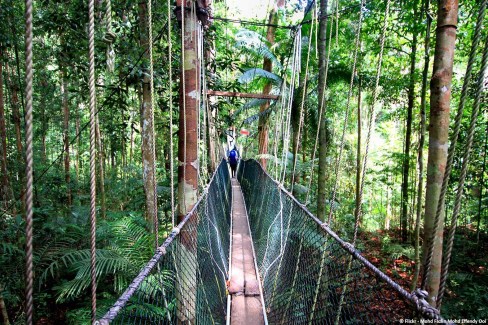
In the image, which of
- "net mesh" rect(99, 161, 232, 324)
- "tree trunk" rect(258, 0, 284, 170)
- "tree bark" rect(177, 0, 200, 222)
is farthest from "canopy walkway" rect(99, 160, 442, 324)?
"tree trunk" rect(258, 0, 284, 170)

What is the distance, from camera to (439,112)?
3.43 ft

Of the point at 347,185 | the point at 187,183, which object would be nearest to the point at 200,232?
the point at 187,183

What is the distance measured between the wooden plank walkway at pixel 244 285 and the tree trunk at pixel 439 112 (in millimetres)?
1158

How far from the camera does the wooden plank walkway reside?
6.18ft

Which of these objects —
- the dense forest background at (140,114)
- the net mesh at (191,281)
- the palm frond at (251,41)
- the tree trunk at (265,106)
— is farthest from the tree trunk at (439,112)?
the tree trunk at (265,106)

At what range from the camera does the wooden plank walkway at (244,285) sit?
1883 mm

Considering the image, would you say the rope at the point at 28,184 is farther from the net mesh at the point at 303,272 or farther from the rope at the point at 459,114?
the net mesh at the point at 303,272

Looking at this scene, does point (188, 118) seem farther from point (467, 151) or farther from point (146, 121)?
point (467, 151)

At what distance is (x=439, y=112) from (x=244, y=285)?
5.80 ft

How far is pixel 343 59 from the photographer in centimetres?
404

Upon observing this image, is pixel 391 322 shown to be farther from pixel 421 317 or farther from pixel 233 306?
pixel 233 306

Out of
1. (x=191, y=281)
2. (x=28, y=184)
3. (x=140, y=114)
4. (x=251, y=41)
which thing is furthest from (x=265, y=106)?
(x=28, y=184)

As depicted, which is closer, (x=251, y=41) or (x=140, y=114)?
(x=140, y=114)

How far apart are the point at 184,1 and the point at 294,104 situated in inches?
118
